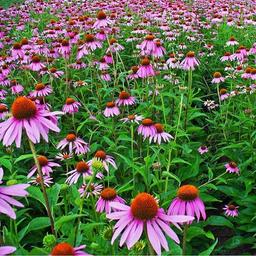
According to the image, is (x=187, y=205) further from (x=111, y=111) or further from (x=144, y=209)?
(x=111, y=111)

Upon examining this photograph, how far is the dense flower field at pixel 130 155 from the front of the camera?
1.44 meters

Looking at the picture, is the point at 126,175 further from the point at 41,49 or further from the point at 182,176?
the point at 41,49

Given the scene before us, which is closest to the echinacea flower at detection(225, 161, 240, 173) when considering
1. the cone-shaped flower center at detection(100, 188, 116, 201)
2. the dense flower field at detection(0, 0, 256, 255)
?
the dense flower field at detection(0, 0, 256, 255)

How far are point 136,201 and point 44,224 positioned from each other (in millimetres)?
856

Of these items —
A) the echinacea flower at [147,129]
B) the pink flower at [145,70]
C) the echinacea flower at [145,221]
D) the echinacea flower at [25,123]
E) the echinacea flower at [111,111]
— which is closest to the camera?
the echinacea flower at [145,221]

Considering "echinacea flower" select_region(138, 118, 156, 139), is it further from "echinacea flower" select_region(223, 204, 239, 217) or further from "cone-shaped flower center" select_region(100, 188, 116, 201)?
"cone-shaped flower center" select_region(100, 188, 116, 201)

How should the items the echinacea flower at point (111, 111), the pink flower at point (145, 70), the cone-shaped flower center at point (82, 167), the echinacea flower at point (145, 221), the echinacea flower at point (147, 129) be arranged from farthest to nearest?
the pink flower at point (145, 70) < the echinacea flower at point (111, 111) < the echinacea flower at point (147, 129) < the cone-shaped flower center at point (82, 167) < the echinacea flower at point (145, 221)

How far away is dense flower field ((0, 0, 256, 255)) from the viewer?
4.72 feet

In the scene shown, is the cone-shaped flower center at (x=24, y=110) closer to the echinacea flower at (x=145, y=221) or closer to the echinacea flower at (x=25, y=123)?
the echinacea flower at (x=25, y=123)

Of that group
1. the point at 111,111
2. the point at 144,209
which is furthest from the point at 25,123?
the point at 111,111

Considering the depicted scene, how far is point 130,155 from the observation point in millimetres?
2889

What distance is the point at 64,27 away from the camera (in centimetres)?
606

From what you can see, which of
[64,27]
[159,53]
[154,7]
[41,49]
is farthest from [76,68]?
[154,7]

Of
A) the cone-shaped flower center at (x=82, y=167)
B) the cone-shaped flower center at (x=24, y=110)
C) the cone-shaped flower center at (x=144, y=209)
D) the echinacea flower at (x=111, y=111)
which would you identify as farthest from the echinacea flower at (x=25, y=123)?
the echinacea flower at (x=111, y=111)
